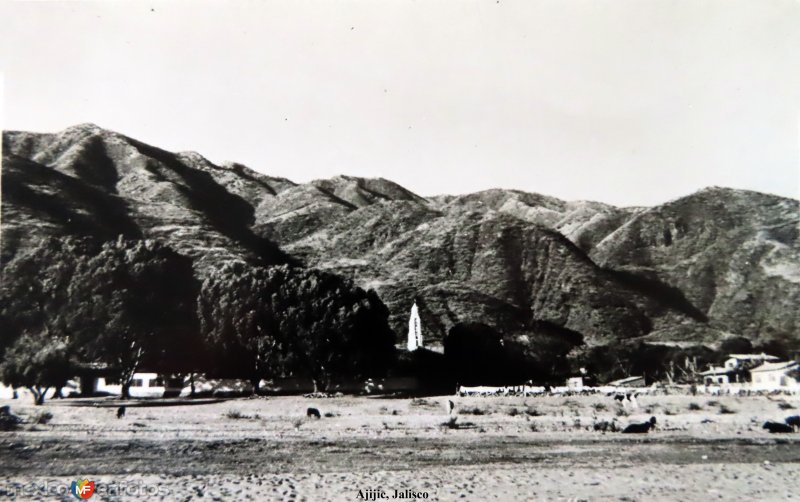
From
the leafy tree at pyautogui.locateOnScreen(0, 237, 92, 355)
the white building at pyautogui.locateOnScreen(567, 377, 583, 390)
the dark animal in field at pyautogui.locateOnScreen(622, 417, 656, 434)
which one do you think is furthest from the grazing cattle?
the white building at pyautogui.locateOnScreen(567, 377, 583, 390)

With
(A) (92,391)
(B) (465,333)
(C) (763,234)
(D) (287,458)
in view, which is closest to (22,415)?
(A) (92,391)

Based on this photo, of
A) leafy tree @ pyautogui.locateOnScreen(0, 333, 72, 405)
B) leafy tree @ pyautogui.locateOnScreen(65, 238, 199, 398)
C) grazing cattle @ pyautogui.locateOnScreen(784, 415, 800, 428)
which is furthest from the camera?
leafy tree @ pyautogui.locateOnScreen(65, 238, 199, 398)

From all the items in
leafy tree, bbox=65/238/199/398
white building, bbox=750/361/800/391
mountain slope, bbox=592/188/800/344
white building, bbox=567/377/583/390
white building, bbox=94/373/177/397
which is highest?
mountain slope, bbox=592/188/800/344

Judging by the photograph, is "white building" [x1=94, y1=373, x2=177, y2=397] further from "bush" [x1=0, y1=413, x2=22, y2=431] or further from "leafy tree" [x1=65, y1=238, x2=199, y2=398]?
"bush" [x1=0, y1=413, x2=22, y2=431]

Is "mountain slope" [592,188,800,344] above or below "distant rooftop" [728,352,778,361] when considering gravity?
above

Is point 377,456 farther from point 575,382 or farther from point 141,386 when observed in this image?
point 575,382

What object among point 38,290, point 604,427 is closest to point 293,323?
point 38,290

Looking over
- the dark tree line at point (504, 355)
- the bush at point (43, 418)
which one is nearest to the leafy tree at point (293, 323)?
the bush at point (43, 418)
